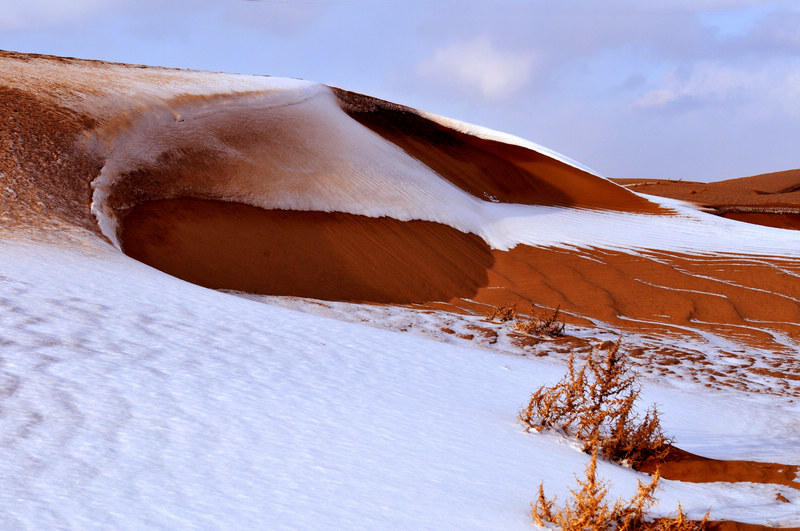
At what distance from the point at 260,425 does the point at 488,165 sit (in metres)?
15.3

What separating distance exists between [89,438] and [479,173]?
599 inches

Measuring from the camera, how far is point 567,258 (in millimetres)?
12352

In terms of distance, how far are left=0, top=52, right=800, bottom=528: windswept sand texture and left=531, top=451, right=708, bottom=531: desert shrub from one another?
4.44 m

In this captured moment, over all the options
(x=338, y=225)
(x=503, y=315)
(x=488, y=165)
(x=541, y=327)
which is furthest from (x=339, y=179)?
(x=488, y=165)

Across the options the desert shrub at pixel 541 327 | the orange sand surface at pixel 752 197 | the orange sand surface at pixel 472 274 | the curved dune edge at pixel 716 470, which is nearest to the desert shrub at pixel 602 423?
the curved dune edge at pixel 716 470

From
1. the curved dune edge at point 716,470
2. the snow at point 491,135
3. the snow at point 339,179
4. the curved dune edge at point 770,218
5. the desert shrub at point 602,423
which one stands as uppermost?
the snow at point 491,135

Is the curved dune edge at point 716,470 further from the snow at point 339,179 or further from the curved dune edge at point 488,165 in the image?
the curved dune edge at point 488,165

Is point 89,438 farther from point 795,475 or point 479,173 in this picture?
point 479,173

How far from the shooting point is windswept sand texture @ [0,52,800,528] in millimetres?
8695

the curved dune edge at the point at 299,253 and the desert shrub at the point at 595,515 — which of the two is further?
the curved dune edge at the point at 299,253

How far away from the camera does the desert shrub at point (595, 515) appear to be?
286 centimetres

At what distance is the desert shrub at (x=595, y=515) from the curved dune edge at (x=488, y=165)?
13301mm

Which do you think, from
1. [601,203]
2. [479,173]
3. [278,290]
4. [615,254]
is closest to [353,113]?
[479,173]

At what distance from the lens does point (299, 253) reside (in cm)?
1058
